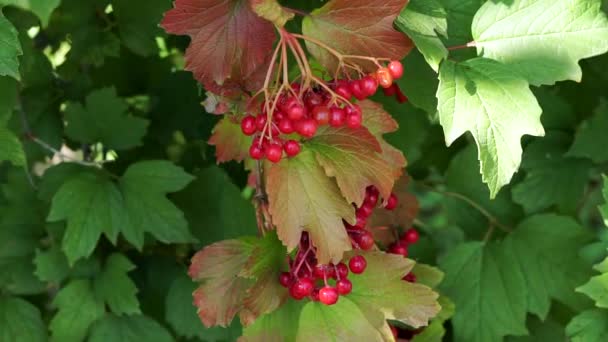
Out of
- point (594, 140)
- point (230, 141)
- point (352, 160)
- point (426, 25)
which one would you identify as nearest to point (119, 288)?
point (230, 141)

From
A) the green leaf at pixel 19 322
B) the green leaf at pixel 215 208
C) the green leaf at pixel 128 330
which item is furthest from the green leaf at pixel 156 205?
the green leaf at pixel 19 322

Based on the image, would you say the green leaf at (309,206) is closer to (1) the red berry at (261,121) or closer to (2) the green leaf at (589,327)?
(1) the red berry at (261,121)

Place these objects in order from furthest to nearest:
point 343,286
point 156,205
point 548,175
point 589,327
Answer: point 548,175, point 156,205, point 589,327, point 343,286

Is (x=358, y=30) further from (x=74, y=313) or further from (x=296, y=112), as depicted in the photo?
(x=74, y=313)

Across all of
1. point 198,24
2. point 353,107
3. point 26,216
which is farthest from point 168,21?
point 26,216

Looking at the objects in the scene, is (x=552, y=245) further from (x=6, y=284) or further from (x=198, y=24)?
(x=6, y=284)

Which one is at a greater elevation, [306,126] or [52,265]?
[306,126]
